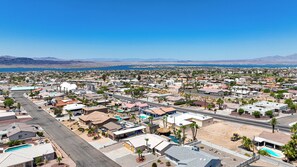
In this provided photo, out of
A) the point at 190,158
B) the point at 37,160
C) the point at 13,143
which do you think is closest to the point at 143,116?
Result: the point at 13,143

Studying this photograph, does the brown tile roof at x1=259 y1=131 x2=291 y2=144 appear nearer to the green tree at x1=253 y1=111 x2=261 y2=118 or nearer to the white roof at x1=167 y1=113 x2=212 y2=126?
the white roof at x1=167 y1=113 x2=212 y2=126

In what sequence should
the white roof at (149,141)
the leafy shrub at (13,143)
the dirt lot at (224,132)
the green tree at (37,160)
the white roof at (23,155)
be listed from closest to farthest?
the white roof at (23,155), the green tree at (37,160), the white roof at (149,141), the leafy shrub at (13,143), the dirt lot at (224,132)

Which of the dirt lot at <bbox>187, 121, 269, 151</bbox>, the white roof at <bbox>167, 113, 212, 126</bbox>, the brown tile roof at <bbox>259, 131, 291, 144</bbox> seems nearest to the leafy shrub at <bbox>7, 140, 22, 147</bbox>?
the white roof at <bbox>167, 113, 212, 126</bbox>

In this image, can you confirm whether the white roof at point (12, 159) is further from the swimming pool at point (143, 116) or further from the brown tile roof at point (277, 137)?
the brown tile roof at point (277, 137)

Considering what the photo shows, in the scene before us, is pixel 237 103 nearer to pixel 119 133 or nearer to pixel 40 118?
pixel 119 133

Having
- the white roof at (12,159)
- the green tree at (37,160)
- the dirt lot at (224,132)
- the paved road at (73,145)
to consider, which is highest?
the white roof at (12,159)

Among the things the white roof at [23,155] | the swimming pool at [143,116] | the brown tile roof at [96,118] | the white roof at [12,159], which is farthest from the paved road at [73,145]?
the swimming pool at [143,116]

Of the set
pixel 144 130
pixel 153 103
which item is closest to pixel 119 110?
pixel 153 103
